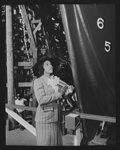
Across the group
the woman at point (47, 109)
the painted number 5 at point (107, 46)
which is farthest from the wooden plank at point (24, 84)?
the painted number 5 at point (107, 46)

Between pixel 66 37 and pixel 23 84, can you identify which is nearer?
pixel 66 37

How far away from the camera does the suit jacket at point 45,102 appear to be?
11.1 ft

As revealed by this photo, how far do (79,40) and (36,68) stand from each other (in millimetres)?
820

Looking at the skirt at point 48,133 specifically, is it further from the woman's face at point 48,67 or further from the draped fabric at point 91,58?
the woman's face at point 48,67

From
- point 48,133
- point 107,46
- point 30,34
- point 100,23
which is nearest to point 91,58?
point 107,46

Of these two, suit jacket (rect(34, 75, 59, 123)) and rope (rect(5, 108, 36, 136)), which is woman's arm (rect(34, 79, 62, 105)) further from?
rope (rect(5, 108, 36, 136))

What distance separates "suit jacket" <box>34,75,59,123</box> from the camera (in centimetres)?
338

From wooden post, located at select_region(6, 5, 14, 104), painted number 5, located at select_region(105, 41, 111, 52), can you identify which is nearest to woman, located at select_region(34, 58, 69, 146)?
wooden post, located at select_region(6, 5, 14, 104)

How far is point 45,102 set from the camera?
3.38 m

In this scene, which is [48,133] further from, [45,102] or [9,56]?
[9,56]

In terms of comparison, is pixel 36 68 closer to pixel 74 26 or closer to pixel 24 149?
pixel 74 26

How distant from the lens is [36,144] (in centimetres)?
367

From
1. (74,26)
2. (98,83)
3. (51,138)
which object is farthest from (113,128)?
(74,26)

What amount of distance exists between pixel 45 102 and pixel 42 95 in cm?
12
